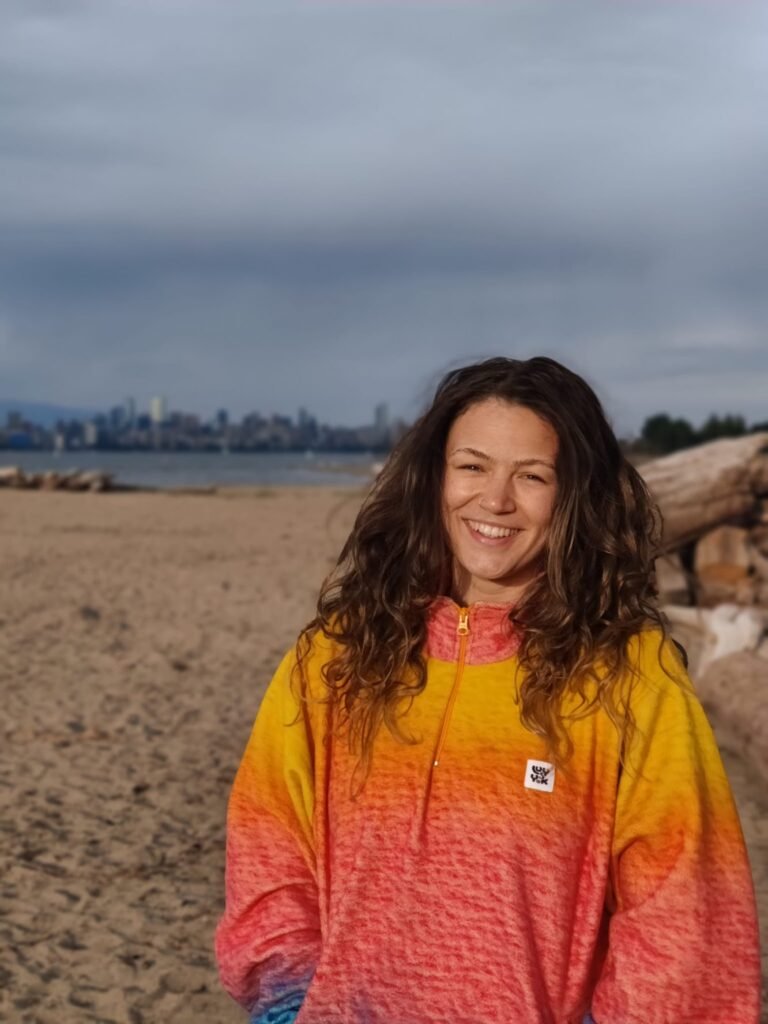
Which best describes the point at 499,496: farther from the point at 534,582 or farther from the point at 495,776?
the point at 495,776

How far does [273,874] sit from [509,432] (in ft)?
3.11

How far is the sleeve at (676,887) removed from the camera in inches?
77.0

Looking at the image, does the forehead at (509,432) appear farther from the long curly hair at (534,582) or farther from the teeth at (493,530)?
the teeth at (493,530)

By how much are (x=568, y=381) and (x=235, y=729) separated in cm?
545

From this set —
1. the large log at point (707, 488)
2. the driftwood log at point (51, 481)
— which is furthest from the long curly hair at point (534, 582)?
the driftwood log at point (51, 481)

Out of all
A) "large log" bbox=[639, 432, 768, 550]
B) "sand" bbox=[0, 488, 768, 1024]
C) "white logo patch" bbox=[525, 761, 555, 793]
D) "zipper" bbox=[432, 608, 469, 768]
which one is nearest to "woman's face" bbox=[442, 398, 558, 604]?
"zipper" bbox=[432, 608, 469, 768]

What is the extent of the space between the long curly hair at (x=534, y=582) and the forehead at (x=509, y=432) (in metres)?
0.02

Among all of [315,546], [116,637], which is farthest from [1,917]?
[315,546]

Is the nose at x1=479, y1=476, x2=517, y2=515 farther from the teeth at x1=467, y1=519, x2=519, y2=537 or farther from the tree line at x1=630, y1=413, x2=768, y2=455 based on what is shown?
the tree line at x1=630, y1=413, x2=768, y2=455

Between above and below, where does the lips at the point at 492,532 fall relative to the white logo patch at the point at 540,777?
above

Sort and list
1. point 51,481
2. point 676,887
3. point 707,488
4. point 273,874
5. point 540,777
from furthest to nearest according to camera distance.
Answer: point 51,481 → point 707,488 → point 273,874 → point 540,777 → point 676,887

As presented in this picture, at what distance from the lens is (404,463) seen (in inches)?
97.7

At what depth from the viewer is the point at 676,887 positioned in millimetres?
1957

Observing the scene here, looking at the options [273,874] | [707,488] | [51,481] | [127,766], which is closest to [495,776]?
[273,874]
